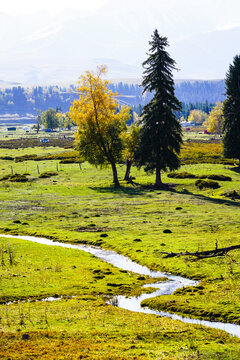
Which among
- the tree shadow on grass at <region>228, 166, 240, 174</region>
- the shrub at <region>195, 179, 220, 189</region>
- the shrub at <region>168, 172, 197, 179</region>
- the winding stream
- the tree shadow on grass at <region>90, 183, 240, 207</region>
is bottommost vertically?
the winding stream

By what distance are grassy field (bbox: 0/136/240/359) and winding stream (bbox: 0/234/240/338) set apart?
0.59 meters

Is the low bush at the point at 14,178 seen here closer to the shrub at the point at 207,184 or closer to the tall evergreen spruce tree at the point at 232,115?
the shrub at the point at 207,184

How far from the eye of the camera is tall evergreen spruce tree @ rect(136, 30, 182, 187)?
201 ft

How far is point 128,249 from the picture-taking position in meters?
31.4

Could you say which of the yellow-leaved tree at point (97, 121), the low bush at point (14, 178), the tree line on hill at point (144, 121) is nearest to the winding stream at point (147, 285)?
Answer: the tree line on hill at point (144, 121)

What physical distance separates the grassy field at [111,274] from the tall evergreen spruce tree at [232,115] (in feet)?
73.9

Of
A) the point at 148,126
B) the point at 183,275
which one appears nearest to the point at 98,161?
the point at 148,126

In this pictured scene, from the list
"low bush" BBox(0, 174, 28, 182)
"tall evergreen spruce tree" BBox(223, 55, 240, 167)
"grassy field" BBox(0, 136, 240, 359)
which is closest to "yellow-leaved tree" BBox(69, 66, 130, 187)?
"low bush" BBox(0, 174, 28, 182)

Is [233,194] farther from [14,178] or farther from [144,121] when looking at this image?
[14,178]

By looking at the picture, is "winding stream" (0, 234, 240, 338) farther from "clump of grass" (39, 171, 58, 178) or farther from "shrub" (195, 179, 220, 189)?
"clump of grass" (39, 171, 58, 178)

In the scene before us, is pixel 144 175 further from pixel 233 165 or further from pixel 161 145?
pixel 233 165

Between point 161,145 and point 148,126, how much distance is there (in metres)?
3.75

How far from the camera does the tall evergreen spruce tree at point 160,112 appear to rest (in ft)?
201

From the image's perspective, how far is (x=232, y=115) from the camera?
248ft
